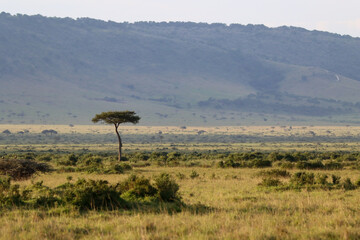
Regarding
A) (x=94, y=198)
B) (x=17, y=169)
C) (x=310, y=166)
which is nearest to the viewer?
(x=94, y=198)

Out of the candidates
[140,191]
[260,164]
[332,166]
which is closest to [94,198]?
[140,191]

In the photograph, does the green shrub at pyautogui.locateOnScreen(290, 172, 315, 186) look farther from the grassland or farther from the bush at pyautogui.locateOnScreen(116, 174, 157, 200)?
the bush at pyautogui.locateOnScreen(116, 174, 157, 200)

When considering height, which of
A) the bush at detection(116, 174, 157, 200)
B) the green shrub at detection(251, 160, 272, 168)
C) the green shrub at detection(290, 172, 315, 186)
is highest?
the bush at detection(116, 174, 157, 200)

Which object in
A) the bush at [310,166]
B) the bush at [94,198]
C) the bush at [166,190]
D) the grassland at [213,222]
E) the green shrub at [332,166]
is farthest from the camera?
the bush at [310,166]

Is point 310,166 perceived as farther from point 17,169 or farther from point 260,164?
point 17,169

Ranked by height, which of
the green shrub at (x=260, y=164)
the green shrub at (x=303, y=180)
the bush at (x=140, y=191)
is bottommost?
the green shrub at (x=260, y=164)

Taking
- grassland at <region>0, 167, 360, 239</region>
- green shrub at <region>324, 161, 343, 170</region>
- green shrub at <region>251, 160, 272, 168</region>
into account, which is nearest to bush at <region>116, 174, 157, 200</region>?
grassland at <region>0, 167, 360, 239</region>

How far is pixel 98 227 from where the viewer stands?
1112cm

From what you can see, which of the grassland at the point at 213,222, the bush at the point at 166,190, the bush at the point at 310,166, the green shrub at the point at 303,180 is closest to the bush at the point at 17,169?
the bush at the point at 166,190

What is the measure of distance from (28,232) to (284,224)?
5272mm

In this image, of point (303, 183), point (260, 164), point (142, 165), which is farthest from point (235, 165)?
point (303, 183)

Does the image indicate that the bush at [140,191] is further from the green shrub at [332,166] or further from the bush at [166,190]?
the green shrub at [332,166]

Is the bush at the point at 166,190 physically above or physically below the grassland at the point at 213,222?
above

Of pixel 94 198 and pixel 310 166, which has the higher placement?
pixel 94 198
